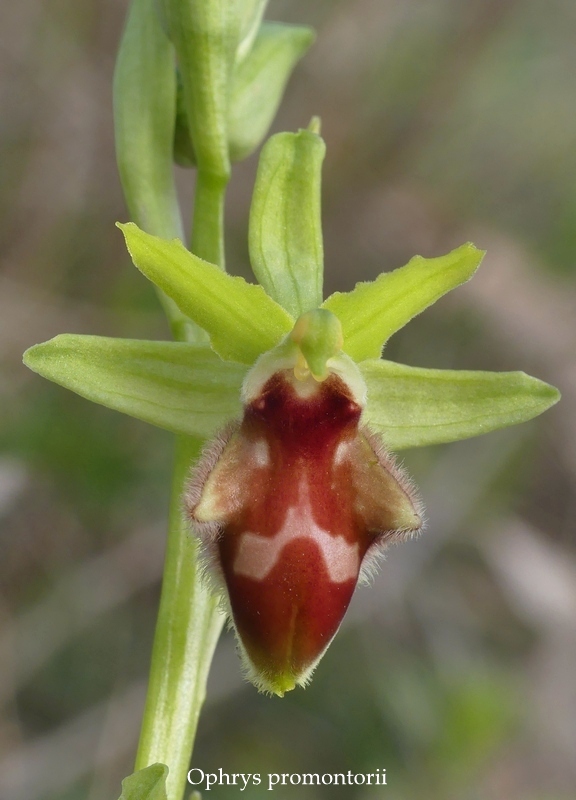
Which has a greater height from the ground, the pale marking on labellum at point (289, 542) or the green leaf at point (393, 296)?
the green leaf at point (393, 296)

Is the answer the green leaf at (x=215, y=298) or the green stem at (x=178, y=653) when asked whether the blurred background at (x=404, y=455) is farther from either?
the green leaf at (x=215, y=298)

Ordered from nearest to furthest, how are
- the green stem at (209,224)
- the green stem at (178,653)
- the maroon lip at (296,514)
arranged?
the maroon lip at (296,514) → the green stem at (178,653) → the green stem at (209,224)

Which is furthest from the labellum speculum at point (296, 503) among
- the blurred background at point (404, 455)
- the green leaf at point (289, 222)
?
the blurred background at point (404, 455)

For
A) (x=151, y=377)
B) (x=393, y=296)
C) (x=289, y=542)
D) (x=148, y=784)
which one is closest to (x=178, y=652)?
(x=148, y=784)

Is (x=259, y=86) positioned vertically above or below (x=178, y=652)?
above

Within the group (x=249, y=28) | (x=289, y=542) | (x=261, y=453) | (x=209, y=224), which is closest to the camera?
(x=289, y=542)

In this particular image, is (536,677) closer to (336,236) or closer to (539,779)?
(539,779)

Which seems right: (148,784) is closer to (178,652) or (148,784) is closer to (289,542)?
(178,652)

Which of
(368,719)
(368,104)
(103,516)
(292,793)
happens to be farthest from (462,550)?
(368,104)
